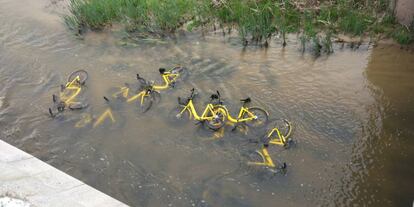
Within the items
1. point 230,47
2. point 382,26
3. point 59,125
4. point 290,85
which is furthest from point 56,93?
point 382,26

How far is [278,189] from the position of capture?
6.93m

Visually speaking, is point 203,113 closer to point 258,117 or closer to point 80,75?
point 258,117

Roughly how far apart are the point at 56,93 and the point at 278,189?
5922 mm

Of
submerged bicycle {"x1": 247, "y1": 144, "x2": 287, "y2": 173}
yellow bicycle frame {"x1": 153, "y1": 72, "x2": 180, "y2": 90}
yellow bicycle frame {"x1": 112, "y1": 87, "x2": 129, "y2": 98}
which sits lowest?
submerged bicycle {"x1": 247, "y1": 144, "x2": 287, "y2": 173}

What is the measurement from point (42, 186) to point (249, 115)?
12.9ft

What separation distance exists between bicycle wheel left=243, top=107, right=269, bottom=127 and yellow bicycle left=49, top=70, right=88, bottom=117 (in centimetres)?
384

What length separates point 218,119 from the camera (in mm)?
8086

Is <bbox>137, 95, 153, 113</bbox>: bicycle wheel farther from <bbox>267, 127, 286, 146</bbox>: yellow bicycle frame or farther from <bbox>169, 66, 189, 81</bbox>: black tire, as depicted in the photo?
<bbox>267, 127, 286, 146</bbox>: yellow bicycle frame

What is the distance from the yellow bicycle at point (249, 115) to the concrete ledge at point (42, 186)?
2827mm

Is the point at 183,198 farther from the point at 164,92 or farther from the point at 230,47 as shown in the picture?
the point at 230,47

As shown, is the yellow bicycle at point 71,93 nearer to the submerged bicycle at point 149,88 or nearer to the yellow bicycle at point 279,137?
the submerged bicycle at point 149,88

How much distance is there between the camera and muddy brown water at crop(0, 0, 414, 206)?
7.02 meters

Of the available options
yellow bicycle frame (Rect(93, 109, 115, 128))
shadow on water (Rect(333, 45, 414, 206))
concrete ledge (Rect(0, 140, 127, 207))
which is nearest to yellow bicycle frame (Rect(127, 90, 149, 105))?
yellow bicycle frame (Rect(93, 109, 115, 128))

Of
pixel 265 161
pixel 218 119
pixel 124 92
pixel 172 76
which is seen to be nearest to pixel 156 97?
pixel 172 76
